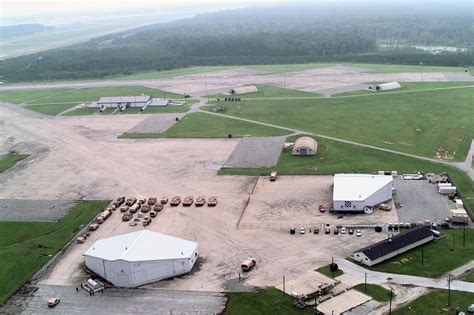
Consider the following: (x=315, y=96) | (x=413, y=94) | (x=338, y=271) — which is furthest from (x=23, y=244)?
(x=413, y=94)

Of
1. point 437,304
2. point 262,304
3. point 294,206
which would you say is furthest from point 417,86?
point 262,304

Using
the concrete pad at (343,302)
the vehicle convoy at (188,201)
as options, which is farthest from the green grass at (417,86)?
the concrete pad at (343,302)

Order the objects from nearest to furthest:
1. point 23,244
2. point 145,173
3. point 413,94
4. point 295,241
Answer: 1. point 295,241
2. point 23,244
3. point 145,173
4. point 413,94

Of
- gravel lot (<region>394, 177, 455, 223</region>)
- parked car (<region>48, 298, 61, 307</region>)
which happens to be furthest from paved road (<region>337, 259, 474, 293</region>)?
parked car (<region>48, 298, 61, 307</region>)

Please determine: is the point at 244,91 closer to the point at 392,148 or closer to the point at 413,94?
the point at 413,94

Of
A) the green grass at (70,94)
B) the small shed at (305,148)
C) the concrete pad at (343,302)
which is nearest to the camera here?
the concrete pad at (343,302)

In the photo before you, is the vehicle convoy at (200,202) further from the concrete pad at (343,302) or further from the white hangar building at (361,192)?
the concrete pad at (343,302)

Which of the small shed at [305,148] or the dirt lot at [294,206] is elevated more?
the small shed at [305,148]

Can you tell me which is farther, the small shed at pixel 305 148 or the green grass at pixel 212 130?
the green grass at pixel 212 130
